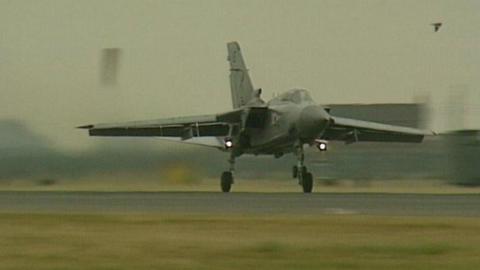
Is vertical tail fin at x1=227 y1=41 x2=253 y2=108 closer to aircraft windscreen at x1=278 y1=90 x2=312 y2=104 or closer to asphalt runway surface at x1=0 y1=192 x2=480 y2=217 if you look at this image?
aircraft windscreen at x1=278 y1=90 x2=312 y2=104

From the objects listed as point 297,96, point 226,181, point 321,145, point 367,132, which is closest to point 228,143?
point 226,181

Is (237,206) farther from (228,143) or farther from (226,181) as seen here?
(228,143)

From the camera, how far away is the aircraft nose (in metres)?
39.1

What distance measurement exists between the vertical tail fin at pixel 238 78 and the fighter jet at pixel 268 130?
0.15 meters

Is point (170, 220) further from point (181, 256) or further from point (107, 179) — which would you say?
point (107, 179)

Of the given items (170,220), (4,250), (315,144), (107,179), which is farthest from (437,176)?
(4,250)

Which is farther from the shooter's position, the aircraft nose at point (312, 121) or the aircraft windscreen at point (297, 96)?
the aircraft windscreen at point (297, 96)

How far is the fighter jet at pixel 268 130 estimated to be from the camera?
1567 inches

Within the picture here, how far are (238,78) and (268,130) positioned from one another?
8781 millimetres

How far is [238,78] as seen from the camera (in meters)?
50.7

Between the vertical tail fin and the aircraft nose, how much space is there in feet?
30.8

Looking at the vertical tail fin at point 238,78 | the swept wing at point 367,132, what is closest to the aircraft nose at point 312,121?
the swept wing at point 367,132

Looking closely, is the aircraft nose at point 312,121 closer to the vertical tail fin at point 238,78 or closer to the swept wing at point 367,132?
the swept wing at point 367,132

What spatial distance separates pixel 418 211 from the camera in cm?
2212
